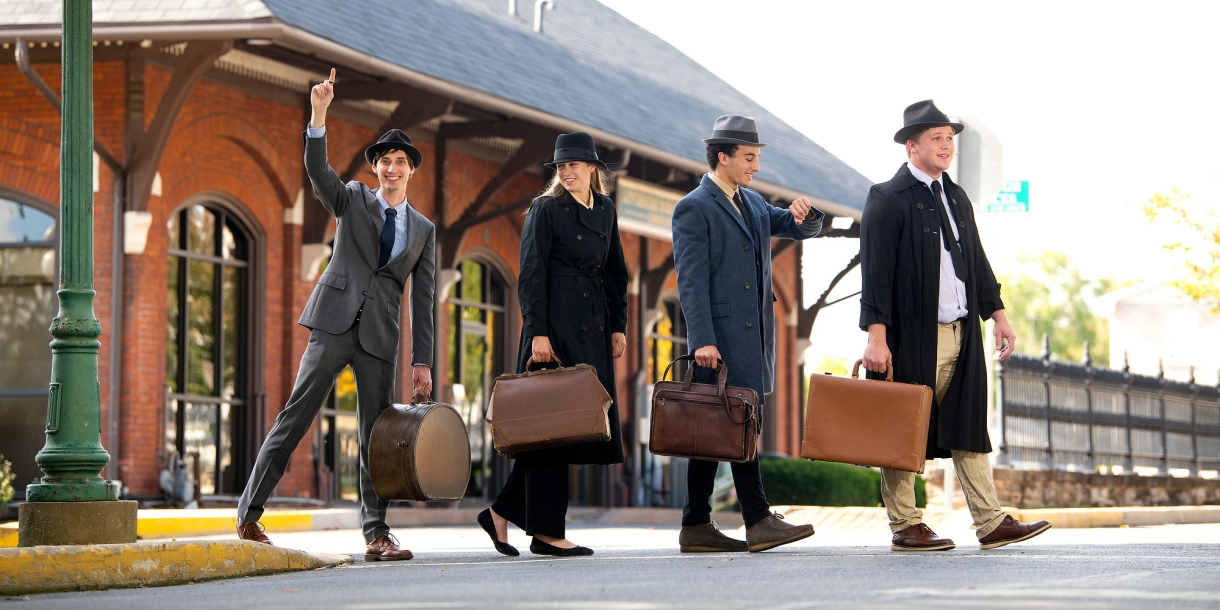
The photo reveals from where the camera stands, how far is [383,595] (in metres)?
5.72

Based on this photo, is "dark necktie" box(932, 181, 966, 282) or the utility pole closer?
the utility pole

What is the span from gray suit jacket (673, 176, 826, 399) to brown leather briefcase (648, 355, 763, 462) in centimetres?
20

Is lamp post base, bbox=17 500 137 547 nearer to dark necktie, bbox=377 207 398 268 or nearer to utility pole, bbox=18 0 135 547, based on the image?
utility pole, bbox=18 0 135 547

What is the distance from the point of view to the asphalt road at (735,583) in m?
5.24

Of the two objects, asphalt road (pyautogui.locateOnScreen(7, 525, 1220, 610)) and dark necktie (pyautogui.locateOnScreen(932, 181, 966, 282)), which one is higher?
dark necktie (pyautogui.locateOnScreen(932, 181, 966, 282))

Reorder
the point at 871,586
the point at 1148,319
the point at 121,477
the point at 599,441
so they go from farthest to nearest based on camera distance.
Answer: the point at 1148,319 → the point at 121,477 → the point at 599,441 → the point at 871,586

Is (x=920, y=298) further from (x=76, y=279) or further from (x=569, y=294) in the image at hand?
(x=76, y=279)

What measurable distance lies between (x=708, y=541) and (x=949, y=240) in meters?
1.83

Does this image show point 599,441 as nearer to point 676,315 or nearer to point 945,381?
point 945,381

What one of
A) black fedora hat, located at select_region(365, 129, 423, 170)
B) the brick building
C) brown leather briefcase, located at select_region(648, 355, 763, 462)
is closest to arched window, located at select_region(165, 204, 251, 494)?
the brick building

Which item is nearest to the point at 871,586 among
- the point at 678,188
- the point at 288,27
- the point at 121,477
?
the point at 288,27

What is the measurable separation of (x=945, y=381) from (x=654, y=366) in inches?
613

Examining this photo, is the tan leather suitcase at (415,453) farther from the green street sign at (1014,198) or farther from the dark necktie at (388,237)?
the green street sign at (1014,198)

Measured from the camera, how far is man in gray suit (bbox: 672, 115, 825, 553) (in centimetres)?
768
